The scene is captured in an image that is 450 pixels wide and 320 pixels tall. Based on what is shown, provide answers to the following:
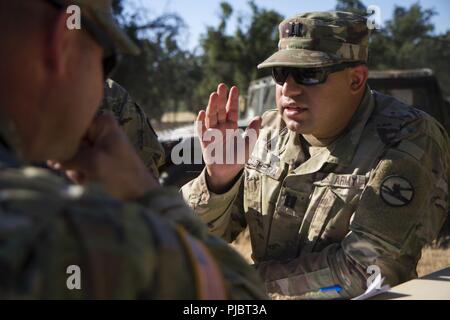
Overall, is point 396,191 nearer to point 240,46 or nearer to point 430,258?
point 430,258

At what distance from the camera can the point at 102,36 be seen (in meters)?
1.04

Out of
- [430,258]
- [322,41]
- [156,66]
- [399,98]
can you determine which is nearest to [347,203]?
[322,41]

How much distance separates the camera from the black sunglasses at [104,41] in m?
0.95

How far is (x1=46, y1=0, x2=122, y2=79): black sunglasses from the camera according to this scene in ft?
3.12

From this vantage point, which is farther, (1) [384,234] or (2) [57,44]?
(1) [384,234]

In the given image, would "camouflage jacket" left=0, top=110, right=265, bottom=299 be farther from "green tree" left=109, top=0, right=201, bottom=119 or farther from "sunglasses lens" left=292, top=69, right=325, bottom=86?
"green tree" left=109, top=0, right=201, bottom=119

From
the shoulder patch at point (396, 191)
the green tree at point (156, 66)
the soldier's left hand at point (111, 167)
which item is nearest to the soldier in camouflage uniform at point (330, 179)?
the shoulder patch at point (396, 191)

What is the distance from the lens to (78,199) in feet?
2.73

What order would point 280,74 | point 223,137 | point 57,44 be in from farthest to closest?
1. point 280,74
2. point 223,137
3. point 57,44

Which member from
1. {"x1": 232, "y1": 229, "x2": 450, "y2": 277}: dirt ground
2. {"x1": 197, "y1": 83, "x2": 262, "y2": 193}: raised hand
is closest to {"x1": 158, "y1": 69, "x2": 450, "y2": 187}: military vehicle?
{"x1": 232, "y1": 229, "x2": 450, "y2": 277}: dirt ground

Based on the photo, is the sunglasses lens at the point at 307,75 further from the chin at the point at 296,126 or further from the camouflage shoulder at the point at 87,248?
the camouflage shoulder at the point at 87,248

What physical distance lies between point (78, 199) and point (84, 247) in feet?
0.24
